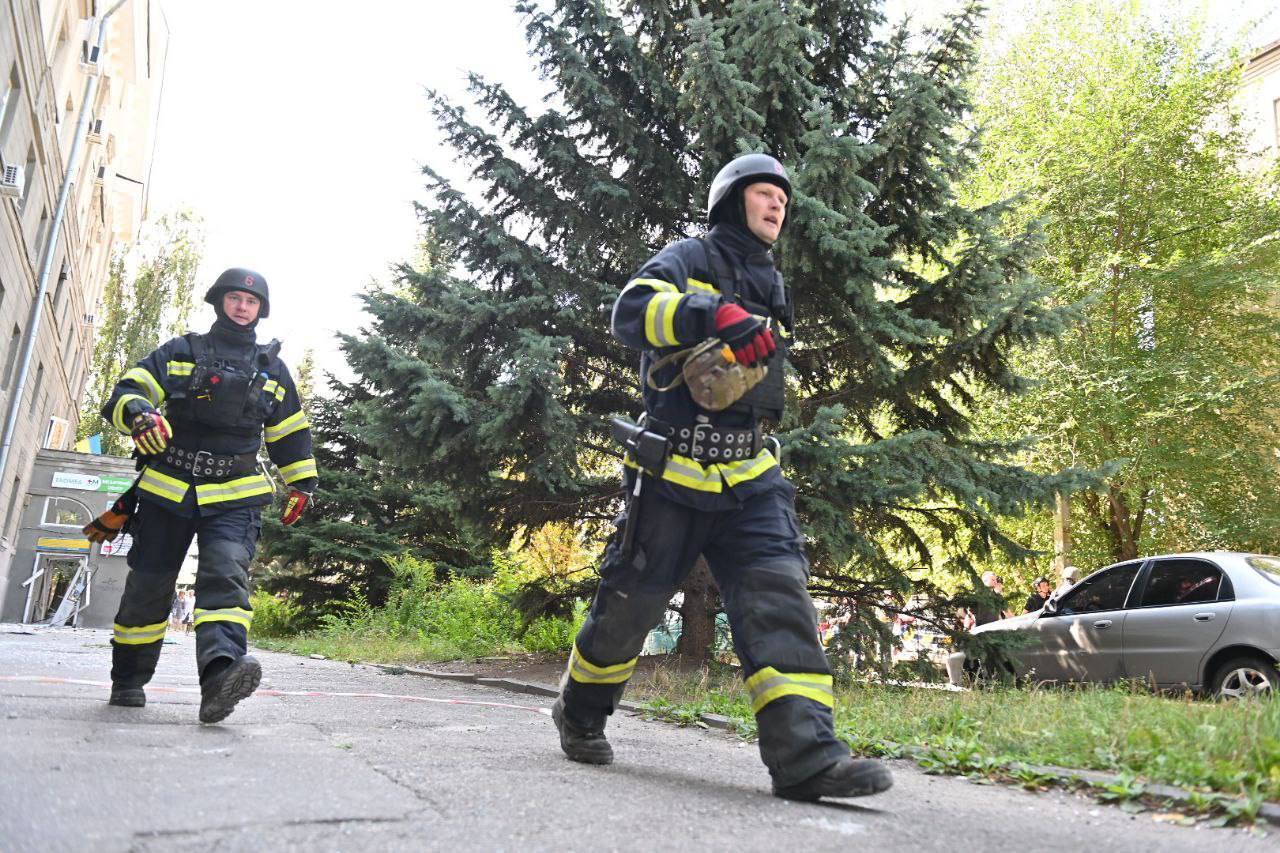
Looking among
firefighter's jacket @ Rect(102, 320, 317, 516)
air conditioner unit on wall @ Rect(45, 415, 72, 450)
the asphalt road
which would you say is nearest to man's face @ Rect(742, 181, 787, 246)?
the asphalt road

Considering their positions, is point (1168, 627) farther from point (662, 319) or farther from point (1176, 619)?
point (662, 319)

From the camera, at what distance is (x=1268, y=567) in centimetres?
801

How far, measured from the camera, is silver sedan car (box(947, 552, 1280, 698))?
25.0 feet

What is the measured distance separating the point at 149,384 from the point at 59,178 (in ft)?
53.8

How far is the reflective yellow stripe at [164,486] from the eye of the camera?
14.5 ft

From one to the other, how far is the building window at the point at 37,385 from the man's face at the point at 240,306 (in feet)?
59.3

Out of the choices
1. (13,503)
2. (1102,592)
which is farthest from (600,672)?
(13,503)

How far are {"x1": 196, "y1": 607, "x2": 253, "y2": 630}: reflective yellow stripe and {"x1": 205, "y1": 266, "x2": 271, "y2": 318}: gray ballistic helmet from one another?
1.56 meters

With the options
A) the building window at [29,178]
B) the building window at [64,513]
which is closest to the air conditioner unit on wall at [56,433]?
the building window at [64,513]

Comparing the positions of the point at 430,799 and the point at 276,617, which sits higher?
the point at 276,617

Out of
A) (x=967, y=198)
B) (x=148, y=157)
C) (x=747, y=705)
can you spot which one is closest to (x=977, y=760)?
(x=747, y=705)

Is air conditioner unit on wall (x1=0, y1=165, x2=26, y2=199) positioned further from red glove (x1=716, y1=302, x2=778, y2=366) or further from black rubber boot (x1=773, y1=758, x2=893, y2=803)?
black rubber boot (x1=773, y1=758, x2=893, y2=803)

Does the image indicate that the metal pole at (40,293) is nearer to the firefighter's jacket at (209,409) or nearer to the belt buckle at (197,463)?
the firefighter's jacket at (209,409)

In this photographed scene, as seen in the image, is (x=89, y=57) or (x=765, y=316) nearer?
(x=765, y=316)
